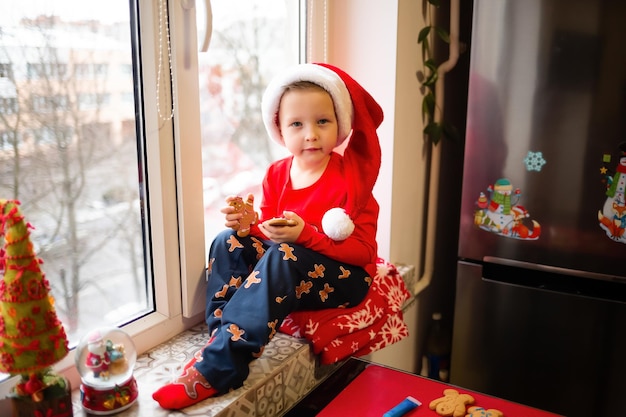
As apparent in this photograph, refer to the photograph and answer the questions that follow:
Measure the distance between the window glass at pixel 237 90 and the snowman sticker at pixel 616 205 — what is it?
0.83 metres

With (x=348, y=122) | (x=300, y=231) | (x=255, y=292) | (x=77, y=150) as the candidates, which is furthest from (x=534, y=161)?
(x=77, y=150)

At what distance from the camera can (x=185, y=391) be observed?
3.12ft

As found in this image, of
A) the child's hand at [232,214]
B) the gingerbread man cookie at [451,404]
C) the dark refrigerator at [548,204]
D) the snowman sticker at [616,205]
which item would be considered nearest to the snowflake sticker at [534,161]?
the dark refrigerator at [548,204]

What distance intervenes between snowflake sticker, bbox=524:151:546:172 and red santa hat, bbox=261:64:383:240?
45 cm

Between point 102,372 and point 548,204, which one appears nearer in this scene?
point 102,372

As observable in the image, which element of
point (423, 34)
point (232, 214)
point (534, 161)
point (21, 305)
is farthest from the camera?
point (423, 34)

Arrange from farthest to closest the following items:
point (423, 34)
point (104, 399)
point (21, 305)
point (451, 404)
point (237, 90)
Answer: point (423, 34), point (237, 90), point (451, 404), point (104, 399), point (21, 305)

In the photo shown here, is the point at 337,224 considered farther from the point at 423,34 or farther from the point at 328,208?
the point at 423,34

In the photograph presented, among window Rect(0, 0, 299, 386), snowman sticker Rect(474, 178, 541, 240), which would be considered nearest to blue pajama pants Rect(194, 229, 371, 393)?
window Rect(0, 0, 299, 386)

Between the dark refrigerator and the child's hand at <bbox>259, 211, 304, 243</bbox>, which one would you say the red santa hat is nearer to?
the child's hand at <bbox>259, 211, 304, 243</bbox>

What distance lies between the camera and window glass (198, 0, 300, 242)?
1.25 metres

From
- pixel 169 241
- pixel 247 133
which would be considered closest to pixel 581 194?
pixel 247 133

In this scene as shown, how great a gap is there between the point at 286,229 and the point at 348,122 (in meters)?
0.26

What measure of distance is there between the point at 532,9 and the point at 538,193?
0.45m
